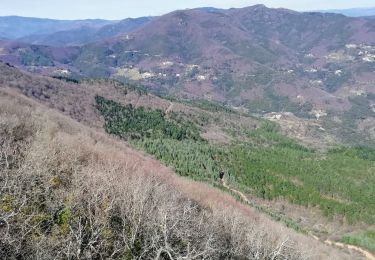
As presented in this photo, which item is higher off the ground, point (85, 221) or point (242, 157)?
point (85, 221)

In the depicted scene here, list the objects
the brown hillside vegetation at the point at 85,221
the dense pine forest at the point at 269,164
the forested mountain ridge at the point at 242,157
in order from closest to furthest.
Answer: the brown hillside vegetation at the point at 85,221
the forested mountain ridge at the point at 242,157
the dense pine forest at the point at 269,164

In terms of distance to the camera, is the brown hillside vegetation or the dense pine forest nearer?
the brown hillside vegetation

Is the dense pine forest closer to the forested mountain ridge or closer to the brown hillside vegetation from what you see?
the forested mountain ridge

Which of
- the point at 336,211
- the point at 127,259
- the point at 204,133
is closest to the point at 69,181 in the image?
the point at 127,259

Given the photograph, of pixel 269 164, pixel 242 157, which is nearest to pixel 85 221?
pixel 269 164

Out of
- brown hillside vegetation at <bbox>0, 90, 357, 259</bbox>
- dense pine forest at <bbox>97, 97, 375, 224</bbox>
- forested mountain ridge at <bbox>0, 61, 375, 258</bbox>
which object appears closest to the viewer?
brown hillside vegetation at <bbox>0, 90, 357, 259</bbox>

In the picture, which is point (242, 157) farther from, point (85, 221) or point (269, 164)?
point (85, 221)

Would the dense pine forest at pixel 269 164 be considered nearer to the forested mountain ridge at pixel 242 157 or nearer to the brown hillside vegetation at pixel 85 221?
the forested mountain ridge at pixel 242 157

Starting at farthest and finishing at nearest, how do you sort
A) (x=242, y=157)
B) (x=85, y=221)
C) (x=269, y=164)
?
(x=242, y=157), (x=269, y=164), (x=85, y=221)

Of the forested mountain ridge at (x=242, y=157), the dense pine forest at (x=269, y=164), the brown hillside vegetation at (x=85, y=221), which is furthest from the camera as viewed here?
the dense pine forest at (x=269, y=164)

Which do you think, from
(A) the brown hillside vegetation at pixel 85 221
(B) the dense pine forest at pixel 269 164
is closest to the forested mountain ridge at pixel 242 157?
(B) the dense pine forest at pixel 269 164

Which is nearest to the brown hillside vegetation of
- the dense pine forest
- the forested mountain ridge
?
the forested mountain ridge

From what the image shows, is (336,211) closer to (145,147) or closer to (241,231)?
(145,147)

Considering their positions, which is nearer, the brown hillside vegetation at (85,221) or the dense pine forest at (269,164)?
the brown hillside vegetation at (85,221)
